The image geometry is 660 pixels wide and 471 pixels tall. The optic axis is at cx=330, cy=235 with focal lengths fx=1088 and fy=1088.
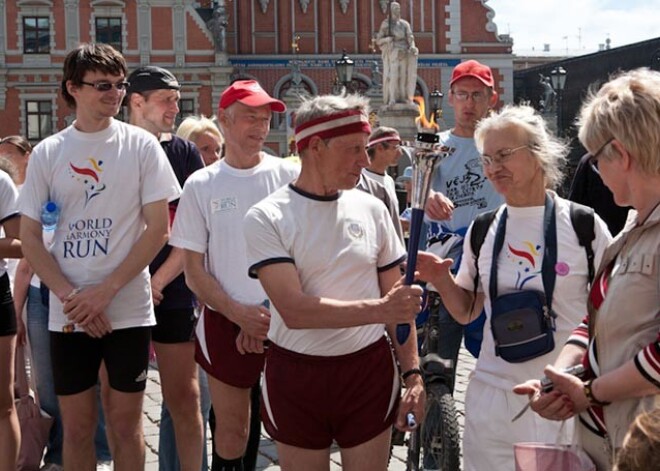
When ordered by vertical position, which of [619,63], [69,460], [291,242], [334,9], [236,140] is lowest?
[69,460]

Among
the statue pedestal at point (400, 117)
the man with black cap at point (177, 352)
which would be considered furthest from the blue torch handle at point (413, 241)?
the statue pedestal at point (400, 117)

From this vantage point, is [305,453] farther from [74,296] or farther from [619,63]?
[619,63]

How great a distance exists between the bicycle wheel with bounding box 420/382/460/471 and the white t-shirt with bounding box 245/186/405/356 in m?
1.33

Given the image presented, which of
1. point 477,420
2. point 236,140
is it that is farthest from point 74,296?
point 477,420

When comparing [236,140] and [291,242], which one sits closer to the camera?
[291,242]

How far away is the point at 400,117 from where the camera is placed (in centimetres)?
2909

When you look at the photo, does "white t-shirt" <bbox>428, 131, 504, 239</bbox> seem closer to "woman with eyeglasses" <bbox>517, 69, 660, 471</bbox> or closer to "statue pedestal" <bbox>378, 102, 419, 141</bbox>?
"woman with eyeglasses" <bbox>517, 69, 660, 471</bbox>

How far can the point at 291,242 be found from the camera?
3.64 m

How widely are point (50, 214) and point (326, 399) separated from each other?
5.29 feet

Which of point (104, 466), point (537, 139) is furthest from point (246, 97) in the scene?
point (104, 466)

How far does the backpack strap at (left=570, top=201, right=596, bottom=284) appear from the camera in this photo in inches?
153

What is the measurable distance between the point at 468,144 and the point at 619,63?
114ft

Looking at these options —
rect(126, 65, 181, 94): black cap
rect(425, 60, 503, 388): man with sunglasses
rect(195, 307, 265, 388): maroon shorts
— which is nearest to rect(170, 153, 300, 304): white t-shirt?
rect(195, 307, 265, 388): maroon shorts

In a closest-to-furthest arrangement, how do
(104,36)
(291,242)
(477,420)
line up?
1. (291,242)
2. (477,420)
3. (104,36)
